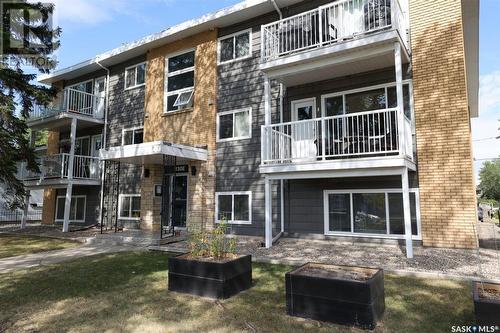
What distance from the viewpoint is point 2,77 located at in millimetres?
12234

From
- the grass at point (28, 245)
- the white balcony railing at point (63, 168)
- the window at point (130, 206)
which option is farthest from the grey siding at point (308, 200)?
the white balcony railing at point (63, 168)

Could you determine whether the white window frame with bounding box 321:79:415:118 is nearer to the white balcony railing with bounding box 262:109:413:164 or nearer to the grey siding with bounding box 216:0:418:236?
the grey siding with bounding box 216:0:418:236

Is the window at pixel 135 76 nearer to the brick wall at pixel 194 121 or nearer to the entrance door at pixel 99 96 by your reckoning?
the brick wall at pixel 194 121

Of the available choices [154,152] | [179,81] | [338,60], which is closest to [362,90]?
[338,60]

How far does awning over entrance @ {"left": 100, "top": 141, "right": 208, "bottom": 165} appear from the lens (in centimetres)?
1072

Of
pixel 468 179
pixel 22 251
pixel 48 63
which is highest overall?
pixel 48 63

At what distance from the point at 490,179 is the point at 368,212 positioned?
7883 cm

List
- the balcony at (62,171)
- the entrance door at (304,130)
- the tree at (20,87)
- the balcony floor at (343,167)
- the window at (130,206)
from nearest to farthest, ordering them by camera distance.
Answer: the balcony floor at (343,167), the entrance door at (304,130), the tree at (20,87), the window at (130,206), the balcony at (62,171)

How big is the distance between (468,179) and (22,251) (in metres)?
12.3

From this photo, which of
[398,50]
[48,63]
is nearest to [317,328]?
[398,50]

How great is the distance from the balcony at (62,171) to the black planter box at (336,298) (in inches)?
519

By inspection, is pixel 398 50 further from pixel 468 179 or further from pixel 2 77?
pixel 2 77

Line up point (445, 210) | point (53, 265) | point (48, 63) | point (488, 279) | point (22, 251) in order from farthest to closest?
point (48, 63)
point (22, 251)
point (445, 210)
point (53, 265)
point (488, 279)

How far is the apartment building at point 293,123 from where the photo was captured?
28.1ft
